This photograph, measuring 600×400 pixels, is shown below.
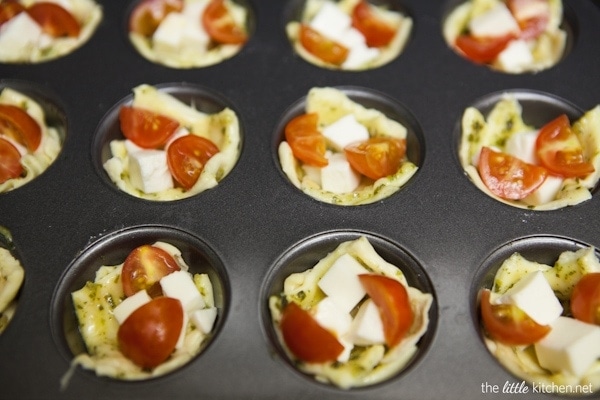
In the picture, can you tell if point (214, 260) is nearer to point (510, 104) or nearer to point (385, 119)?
point (385, 119)

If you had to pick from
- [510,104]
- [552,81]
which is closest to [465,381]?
[510,104]

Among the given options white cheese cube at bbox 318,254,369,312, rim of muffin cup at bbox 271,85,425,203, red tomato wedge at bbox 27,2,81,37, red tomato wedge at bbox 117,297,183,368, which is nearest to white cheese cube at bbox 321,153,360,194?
rim of muffin cup at bbox 271,85,425,203

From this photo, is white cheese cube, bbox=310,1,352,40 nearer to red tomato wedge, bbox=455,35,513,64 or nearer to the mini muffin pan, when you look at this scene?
the mini muffin pan

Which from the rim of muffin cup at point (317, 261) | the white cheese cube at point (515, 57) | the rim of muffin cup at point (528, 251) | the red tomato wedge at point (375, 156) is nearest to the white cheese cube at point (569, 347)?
the rim of muffin cup at point (528, 251)

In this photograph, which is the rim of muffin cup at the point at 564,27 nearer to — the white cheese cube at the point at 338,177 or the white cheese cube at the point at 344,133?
the white cheese cube at the point at 344,133

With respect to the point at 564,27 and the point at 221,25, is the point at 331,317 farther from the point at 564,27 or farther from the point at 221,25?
the point at 564,27
